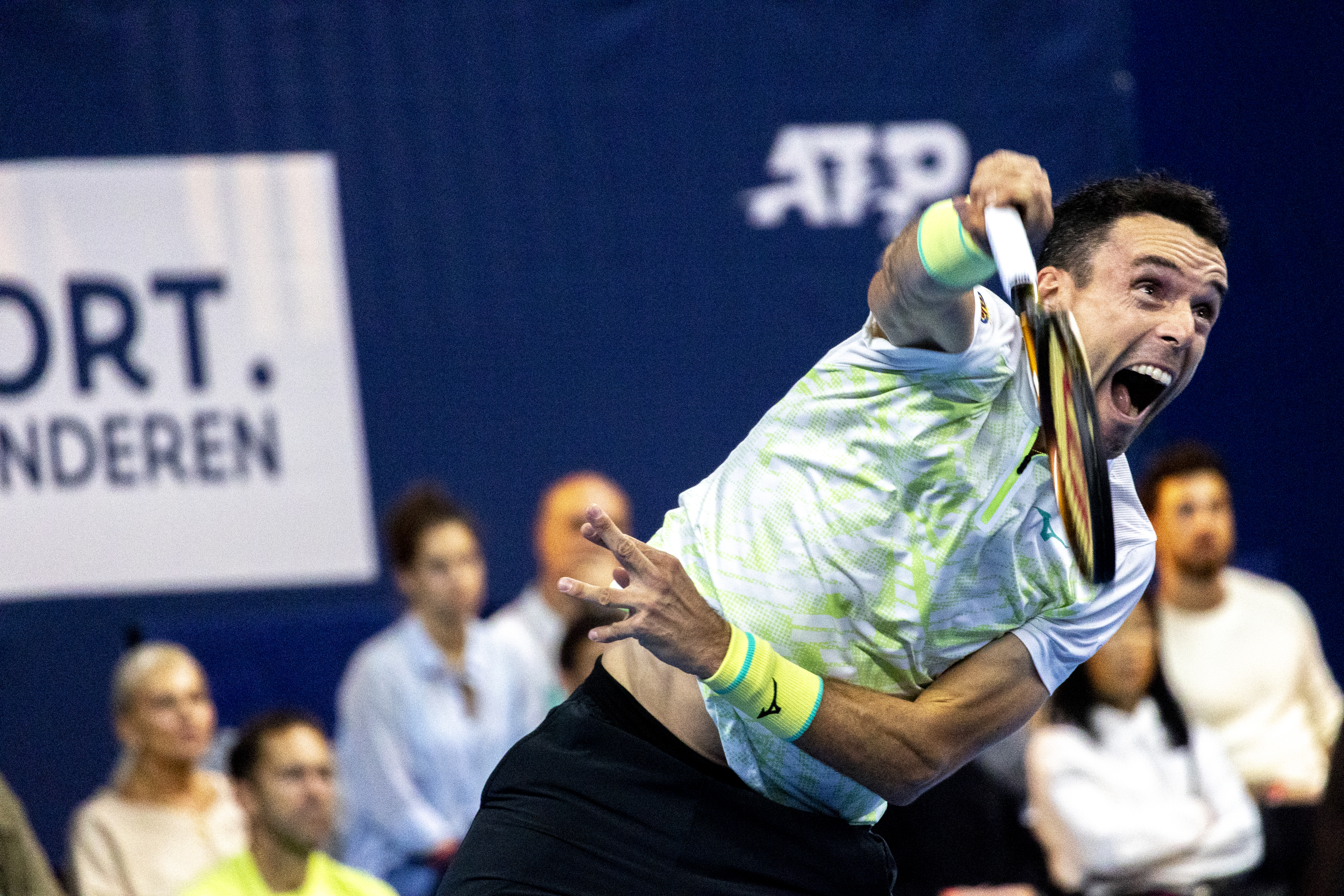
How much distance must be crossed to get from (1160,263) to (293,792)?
2882 millimetres

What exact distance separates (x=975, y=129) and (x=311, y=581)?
3273 mm

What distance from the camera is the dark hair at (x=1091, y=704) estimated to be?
15.7 ft

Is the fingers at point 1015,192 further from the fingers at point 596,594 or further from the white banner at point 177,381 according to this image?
the white banner at point 177,381

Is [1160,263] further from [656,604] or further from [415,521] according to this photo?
[415,521]

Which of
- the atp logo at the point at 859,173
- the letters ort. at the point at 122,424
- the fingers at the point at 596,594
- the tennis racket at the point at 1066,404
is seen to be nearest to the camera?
the tennis racket at the point at 1066,404

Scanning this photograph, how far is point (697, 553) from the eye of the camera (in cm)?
254

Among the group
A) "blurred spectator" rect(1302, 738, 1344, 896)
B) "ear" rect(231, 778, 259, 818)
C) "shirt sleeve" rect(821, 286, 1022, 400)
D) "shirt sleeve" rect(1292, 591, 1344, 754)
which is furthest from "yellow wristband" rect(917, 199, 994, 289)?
"shirt sleeve" rect(1292, 591, 1344, 754)

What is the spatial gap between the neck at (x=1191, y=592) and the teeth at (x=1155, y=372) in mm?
3316

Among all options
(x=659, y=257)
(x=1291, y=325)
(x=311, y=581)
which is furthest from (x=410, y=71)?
(x=1291, y=325)

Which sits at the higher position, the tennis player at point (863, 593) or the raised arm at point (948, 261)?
the raised arm at point (948, 261)

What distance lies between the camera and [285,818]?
442 centimetres

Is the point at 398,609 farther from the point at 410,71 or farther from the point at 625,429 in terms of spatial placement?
the point at 410,71

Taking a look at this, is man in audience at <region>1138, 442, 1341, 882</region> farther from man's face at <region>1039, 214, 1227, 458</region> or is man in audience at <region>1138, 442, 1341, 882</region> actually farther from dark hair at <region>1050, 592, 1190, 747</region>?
man's face at <region>1039, 214, 1227, 458</region>

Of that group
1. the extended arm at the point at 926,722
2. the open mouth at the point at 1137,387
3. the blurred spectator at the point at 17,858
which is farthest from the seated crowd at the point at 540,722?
the open mouth at the point at 1137,387
